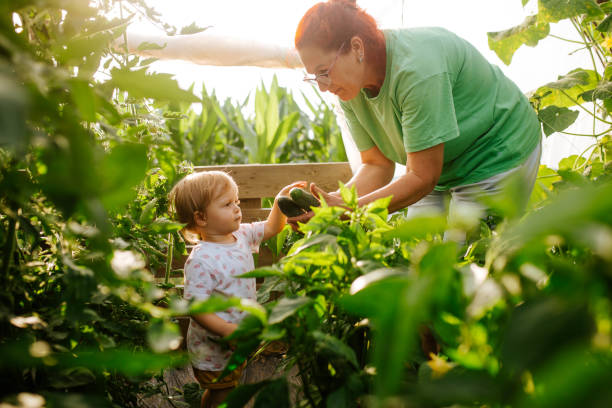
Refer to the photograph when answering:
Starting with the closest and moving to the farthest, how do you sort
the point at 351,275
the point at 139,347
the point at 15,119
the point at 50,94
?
the point at 15,119
the point at 50,94
the point at 351,275
the point at 139,347

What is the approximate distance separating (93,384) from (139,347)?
0.63 feet

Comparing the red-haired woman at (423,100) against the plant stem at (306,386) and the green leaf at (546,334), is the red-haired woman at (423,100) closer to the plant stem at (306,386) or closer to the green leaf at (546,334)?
the plant stem at (306,386)

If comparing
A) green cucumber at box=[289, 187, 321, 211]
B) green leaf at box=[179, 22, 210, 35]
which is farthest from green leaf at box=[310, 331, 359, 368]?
green cucumber at box=[289, 187, 321, 211]

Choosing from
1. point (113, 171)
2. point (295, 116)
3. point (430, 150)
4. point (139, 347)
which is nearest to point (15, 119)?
point (113, 171)

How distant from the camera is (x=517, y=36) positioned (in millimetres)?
1631

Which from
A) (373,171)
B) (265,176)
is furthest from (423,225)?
(265,176)

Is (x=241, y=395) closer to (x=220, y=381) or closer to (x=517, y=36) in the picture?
(x=220, y=381)

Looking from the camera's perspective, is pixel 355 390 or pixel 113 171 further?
pixel 355 390

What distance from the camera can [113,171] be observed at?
0.85 ft

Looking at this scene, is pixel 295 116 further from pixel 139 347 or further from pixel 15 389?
pixel 15 389

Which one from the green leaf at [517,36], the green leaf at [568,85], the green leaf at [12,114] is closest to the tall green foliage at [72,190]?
the green leaf at [12,114]

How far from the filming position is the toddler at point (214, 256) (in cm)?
135

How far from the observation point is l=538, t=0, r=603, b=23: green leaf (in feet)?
4.11

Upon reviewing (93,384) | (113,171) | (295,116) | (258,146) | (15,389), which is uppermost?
(113,171)
